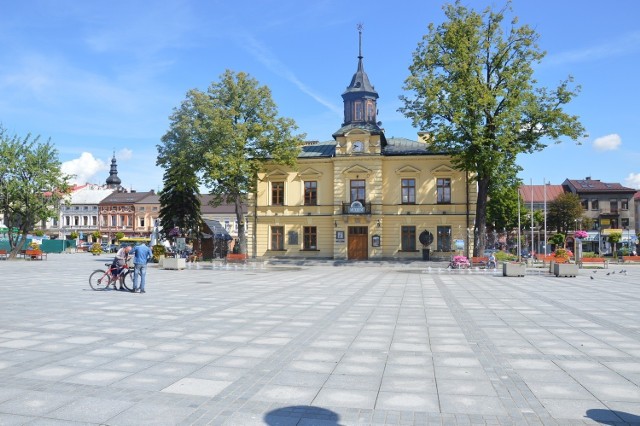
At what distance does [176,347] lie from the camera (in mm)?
8422

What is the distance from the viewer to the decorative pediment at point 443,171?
131 feet

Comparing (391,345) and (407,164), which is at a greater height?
(407,164)

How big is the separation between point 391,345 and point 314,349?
1380 mm

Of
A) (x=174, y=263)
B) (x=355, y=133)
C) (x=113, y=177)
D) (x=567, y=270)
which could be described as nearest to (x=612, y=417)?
(x=567, y=270)

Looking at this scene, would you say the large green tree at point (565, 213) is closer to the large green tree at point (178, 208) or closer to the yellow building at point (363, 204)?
the yellow building at point (363, 204)

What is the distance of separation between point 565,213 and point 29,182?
210ft

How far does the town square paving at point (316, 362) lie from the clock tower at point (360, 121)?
27.2 metres

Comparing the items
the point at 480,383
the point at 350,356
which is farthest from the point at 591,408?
the point at 350,356

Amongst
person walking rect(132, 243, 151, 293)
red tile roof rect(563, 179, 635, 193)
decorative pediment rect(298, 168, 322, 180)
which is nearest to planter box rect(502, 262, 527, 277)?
person walking rect(132, 243, 151, 293)

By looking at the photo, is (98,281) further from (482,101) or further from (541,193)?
(541,193)

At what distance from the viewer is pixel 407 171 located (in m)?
40.5

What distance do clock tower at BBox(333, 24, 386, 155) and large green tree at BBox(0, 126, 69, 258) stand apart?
22.8 metres

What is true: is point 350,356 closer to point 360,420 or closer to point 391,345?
point 391,345

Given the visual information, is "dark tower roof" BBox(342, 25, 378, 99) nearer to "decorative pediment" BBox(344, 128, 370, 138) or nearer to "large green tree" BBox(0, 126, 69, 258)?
"decorative pediment" BBox(344, 128, 370, 138)
